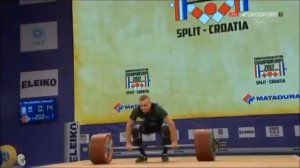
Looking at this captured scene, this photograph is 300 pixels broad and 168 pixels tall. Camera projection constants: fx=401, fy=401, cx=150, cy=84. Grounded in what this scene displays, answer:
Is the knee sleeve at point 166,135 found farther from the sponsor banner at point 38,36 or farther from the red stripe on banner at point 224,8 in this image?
the sponsor banner at point 38,36

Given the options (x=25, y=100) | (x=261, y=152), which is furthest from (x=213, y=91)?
(x=25, y=100)

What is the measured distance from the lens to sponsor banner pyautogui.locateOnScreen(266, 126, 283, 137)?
5.32m

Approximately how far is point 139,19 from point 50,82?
1.74m

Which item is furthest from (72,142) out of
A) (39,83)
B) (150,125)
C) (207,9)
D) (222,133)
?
(207,9)

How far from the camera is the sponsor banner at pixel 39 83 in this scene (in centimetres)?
631

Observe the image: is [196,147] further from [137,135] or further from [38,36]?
[38,36]

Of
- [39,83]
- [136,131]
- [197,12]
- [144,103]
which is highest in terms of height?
[197,12]

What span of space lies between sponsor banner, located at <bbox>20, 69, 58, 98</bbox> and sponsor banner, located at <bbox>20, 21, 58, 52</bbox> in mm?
408

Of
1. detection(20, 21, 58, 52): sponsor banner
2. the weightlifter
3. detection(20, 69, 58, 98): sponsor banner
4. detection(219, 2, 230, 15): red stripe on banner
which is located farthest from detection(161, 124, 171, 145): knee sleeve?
detection(20, 21, 58, 52): sponsor banner

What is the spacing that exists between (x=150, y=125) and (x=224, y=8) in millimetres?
2163

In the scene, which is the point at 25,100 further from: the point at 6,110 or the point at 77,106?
the point at 77,106

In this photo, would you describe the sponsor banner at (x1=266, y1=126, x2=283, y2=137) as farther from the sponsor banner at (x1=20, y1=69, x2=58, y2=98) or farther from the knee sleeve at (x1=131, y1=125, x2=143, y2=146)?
the sponsor banner at (x1=20, y1=69, x2=58, y2=98)

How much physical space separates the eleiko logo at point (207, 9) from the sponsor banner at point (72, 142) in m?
2.15

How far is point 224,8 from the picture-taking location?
567 centimetres
